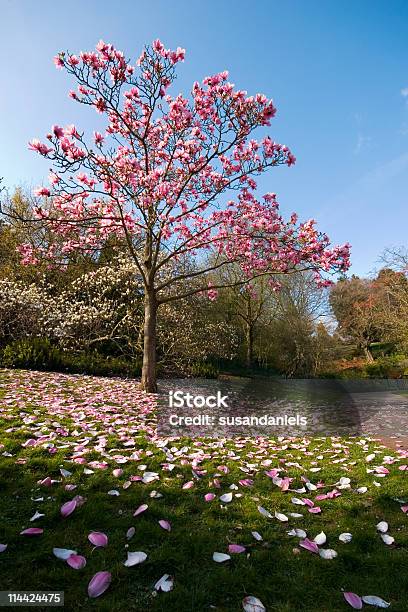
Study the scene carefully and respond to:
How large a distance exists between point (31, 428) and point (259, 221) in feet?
21.6

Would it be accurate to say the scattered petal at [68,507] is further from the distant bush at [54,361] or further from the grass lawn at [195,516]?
the distant bush at [54,361]

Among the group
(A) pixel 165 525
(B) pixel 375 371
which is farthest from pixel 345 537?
(B) pixel 375 371

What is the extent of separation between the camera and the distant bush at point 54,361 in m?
11.6

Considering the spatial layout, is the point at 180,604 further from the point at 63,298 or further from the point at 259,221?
the point at 63,298

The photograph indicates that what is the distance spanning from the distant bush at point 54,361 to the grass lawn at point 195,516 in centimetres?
606

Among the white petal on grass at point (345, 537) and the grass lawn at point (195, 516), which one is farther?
the white petal on grass at point (345, 537)

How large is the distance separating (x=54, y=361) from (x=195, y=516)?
10044 millimetres

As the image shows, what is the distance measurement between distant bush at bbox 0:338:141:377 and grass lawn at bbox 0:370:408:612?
6.06 meters

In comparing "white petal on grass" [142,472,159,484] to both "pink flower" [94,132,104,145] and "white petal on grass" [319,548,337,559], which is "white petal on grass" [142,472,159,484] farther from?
"pink flower" [94,132,104,145]

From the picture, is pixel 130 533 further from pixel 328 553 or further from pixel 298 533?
pixel 328 553

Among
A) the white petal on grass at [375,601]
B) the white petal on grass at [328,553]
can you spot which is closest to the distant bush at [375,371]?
the white petal on grass at [328,553]

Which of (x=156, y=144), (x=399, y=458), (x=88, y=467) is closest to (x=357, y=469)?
(x=399, y=458)

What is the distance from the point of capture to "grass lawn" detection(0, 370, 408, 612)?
2.30 meters

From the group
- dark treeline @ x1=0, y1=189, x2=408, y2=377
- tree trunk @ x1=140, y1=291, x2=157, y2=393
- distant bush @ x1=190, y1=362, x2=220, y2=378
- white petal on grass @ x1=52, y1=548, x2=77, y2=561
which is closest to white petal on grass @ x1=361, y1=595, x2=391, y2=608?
white petal on grass @ x1=52, y1=548, x2=77, y2=561
